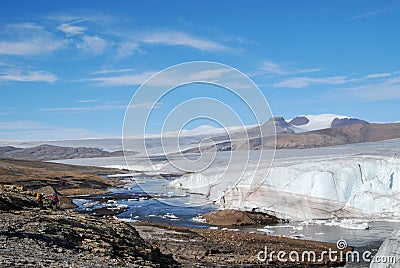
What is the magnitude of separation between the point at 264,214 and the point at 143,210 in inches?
342

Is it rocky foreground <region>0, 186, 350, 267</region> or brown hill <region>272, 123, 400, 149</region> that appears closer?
rocky foreground <region>0, 186, 350, 267</region>

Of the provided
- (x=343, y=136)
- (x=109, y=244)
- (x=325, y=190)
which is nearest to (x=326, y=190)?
(x=325, y=190)

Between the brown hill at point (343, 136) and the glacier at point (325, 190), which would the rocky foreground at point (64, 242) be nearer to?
the glacier at point (325, 190)

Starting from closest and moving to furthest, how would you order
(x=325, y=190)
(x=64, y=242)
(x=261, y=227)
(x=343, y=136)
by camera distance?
(x=64, y=242) < (x=261, y=227) < (x=325, y=190) < (x=343, y=136)

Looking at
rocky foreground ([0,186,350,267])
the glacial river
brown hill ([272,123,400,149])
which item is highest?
brown hill ([272,123,400,149])

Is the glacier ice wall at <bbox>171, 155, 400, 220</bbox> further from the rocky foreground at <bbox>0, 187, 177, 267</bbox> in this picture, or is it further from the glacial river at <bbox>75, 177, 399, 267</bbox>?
the rocky foreground at <bbox>0, 187, 177, 267</bbox>

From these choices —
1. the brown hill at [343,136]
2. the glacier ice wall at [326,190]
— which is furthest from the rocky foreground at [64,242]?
the brown hill at [343,136]

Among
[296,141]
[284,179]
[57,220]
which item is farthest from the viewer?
[296,141]

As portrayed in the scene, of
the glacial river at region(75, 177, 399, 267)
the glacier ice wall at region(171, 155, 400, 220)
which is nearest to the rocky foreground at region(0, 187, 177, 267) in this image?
the glacial river at region(75, 177, 399, 267)

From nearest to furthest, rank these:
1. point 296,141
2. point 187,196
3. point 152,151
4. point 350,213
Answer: point 350,213 < point 187,196 < point 152,151 < point 296,141

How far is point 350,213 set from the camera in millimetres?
23312

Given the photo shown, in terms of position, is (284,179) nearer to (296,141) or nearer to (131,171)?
(131,171)

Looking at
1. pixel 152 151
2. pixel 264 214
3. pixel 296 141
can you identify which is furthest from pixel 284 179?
pixel 296 141

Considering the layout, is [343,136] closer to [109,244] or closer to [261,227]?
[261,227]
